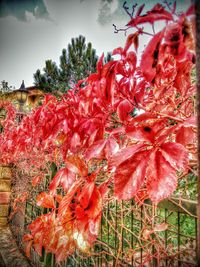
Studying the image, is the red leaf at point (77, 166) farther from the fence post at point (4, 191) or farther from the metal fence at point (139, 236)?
the fence post at point (4, 191)

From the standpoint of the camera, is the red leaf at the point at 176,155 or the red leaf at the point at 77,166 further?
the red leaf at the point at 77,166

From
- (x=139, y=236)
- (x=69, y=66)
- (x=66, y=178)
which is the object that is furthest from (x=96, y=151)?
(x=69, y=66)

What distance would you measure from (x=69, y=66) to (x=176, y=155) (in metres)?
12.7

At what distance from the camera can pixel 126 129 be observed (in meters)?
0.73

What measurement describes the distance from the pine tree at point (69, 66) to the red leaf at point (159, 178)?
12.1 m

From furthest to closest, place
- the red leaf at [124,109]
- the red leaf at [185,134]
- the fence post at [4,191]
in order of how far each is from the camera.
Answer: the fence post at [4,191] → the red leaf at [124,109] → the red leaf at [185,134]

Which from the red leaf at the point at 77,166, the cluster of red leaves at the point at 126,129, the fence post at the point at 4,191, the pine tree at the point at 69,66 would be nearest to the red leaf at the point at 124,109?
the cluster of red leaves at the point at 126,129

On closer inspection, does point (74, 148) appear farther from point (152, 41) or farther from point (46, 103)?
point (152, 41)

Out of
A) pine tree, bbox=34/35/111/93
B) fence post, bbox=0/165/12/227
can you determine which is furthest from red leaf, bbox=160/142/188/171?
pine tree, bbox=34/35/111/93

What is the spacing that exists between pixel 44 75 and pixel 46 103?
12033 millimetres

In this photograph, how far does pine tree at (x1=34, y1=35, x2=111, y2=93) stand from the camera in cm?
1234

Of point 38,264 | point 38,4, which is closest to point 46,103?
point 38,4

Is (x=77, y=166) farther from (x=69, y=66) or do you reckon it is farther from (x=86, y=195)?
(x=69, y=66)

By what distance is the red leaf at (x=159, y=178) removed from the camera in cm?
53
